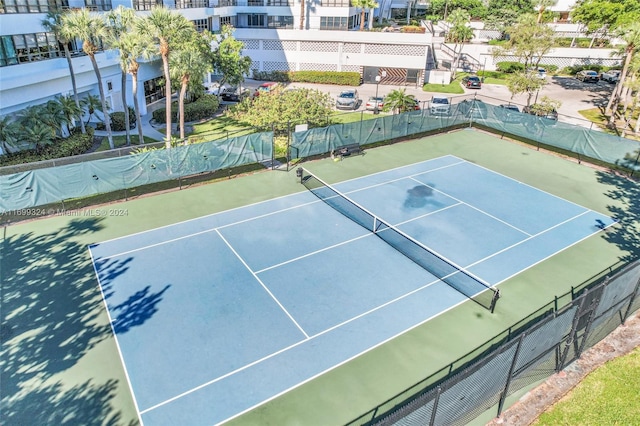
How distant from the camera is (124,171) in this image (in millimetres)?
20375

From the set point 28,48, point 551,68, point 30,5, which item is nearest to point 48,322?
point 28,48

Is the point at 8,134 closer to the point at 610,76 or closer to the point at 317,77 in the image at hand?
the point at 317,77

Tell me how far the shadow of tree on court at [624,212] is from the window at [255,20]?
4361cm

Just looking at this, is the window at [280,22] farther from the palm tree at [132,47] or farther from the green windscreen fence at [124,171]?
the green windscreen fence at [124,171]

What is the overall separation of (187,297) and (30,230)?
29.5 ft

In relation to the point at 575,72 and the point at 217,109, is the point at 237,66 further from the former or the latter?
the point at 575,72

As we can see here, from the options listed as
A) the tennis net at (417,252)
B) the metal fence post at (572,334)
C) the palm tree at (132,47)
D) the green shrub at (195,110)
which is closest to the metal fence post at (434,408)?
the metal fence post at (572,334)

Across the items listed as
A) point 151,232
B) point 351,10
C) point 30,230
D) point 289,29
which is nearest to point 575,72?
point 351,10

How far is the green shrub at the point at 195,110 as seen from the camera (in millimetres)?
34375

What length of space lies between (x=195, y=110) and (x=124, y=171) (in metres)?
16.2

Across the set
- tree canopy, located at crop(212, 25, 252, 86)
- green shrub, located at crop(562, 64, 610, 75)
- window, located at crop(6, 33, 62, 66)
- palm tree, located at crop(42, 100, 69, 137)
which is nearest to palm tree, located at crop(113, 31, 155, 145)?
palm tree, located at crop(42, 100, 69, 137)

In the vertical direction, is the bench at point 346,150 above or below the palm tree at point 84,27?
below

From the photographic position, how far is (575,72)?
58.8 m

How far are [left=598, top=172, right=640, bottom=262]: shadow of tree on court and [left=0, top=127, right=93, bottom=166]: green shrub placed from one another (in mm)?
28586
